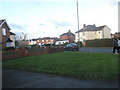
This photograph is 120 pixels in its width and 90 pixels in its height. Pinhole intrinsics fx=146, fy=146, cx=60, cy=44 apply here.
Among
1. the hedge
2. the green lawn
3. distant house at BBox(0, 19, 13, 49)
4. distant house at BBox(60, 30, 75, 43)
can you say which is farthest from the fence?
distant house at BBox(60, 30, 75, 43)

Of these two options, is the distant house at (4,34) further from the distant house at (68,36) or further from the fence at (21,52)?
the distant house at (68,36)

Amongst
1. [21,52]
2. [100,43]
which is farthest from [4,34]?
[100,43]

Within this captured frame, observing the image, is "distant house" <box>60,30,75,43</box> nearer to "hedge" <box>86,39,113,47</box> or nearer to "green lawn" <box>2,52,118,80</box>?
"hedge" <box>86,39,113,47</box>

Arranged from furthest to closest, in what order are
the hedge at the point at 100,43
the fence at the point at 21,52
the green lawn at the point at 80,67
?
1. the hedge at the point at 100,43
2. the fence at the point at 21,52
3. the green lawn at the point at 80,67

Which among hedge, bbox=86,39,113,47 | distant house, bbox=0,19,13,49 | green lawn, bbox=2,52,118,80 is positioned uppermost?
distant house, bbox=0,19,13,49

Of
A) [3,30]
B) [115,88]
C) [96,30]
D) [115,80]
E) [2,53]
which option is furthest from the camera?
[96,30]

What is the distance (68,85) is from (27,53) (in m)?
15.3

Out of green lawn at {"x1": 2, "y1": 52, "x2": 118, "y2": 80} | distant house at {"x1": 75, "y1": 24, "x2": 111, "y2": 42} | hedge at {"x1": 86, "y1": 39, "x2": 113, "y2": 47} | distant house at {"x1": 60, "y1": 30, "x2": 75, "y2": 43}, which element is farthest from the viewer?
distant house at {"x1": 60, "y1": 30, "x2": 75, "y2": 43}

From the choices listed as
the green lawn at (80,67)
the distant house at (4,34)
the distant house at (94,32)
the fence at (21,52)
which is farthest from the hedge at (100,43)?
the green lawn at (80,67)

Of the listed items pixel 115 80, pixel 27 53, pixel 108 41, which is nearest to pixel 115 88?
pixel 115 80

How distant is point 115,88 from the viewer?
17.5 ft

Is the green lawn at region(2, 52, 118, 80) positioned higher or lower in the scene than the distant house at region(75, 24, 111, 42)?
lower

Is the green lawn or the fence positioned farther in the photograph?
the fence

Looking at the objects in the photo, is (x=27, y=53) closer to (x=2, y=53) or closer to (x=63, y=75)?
(x=2, y=53)
